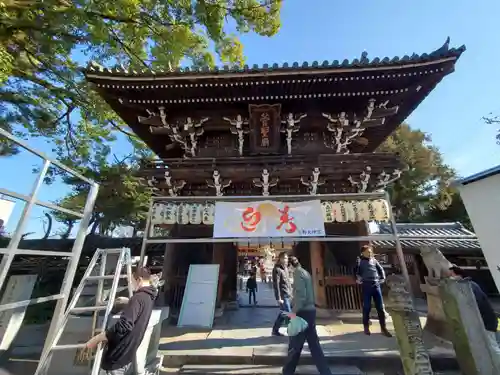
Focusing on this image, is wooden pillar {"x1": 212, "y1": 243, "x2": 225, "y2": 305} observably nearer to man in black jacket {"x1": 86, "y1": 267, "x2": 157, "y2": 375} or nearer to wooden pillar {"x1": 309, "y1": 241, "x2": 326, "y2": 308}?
wooden pillar {"x1": 309, "y1": 241, "x2": 326, "y2": 308}

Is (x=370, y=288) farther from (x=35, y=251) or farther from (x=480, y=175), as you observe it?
(x=35, y=251)

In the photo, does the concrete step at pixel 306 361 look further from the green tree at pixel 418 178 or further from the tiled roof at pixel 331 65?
the green tree at pixel 418 178

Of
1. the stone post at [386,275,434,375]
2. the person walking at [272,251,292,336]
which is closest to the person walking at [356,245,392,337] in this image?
the stone post at [386,275,434,375]

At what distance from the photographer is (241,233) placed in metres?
6.06

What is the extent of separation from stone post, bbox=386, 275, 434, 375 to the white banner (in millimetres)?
2047

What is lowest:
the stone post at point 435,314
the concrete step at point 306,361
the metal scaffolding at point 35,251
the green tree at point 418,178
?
the concrete step at point 306,361

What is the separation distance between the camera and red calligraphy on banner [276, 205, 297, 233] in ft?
19.8

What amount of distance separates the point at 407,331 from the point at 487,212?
2.38m

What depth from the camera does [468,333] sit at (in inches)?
156

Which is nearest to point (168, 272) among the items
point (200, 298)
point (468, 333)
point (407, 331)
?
point (200, 298)

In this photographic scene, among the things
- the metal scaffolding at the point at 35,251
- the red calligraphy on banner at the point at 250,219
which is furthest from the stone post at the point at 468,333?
the metal scaffolding at the point at 35,251

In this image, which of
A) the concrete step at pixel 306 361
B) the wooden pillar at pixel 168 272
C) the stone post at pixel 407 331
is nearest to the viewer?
the stone post at pixel 407 331

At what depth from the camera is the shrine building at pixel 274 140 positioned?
A: 269 inches

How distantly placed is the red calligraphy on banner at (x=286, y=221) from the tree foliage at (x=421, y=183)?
19.1m
